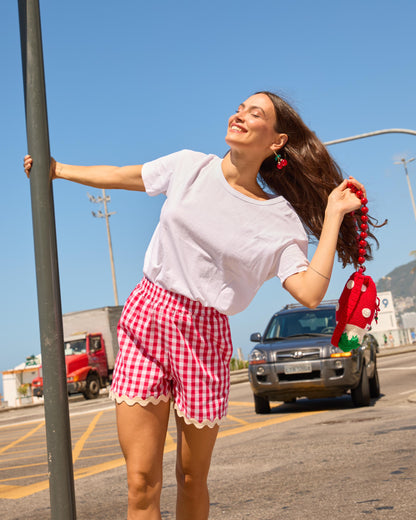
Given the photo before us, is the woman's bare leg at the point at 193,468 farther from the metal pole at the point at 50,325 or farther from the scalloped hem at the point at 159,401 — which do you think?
the metal pole at the point at 50,325

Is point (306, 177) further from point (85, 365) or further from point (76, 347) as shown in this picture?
point (76, 347)

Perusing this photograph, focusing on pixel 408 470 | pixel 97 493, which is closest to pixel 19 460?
pixel 97 493

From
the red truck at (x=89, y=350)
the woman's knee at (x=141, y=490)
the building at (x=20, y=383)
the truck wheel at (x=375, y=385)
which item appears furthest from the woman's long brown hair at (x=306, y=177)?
the building at (x=20, y=383)

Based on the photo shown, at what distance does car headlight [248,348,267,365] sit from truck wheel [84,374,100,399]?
14.3m

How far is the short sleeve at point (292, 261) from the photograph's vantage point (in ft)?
8.33

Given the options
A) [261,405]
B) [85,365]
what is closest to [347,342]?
[261,405]

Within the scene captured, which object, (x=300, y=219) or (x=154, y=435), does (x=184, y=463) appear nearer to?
(x=154, y=435)

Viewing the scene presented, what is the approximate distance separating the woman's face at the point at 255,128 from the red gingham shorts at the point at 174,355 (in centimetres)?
68

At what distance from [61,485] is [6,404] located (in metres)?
30.2

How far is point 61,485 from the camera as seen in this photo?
7.35 feet

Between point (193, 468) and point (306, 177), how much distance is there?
130 cm

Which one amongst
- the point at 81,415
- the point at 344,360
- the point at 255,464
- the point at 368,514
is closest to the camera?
the point at 368,514

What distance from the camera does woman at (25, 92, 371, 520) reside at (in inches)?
98.7

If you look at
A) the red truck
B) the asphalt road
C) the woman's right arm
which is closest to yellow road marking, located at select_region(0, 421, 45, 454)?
the asphalt road
